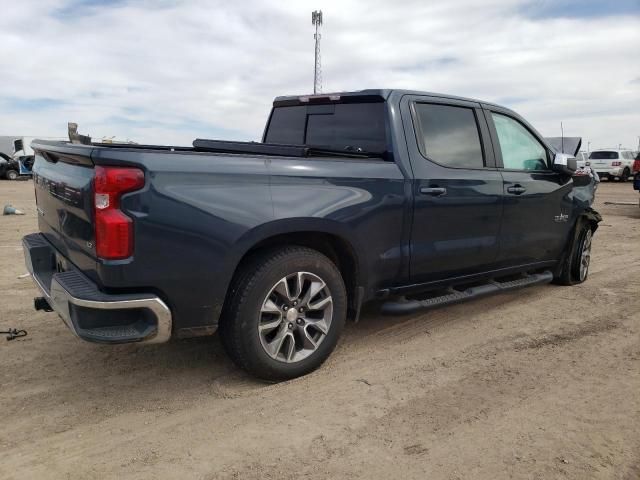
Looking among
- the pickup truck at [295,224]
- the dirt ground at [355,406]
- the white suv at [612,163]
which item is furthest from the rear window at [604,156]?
the dirt ground at [355,406]

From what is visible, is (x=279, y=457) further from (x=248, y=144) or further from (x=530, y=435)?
(x=248, y=144)

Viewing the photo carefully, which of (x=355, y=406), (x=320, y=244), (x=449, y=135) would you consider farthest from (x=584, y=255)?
(x=355, y=406)

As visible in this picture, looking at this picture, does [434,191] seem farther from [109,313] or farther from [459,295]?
[109,313]

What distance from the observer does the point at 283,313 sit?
10.9 feet

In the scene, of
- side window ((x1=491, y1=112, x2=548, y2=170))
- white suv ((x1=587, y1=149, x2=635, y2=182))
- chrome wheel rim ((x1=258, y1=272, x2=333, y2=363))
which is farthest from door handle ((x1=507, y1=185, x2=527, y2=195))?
white suv ((x1=587, y1=149, x2=635, y2=182))

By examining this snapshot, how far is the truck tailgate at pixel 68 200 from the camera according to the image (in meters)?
2.84

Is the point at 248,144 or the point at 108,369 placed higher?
the point at 248,144

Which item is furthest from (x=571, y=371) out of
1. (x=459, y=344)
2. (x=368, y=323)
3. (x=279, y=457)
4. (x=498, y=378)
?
(x=279, y=457)

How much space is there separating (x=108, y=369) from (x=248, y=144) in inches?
74.0

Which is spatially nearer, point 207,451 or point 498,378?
point 207,451

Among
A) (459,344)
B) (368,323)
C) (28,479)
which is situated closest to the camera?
(28,479)

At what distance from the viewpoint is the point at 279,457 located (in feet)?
8.56

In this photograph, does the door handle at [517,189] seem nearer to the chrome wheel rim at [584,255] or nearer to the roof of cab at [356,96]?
the roof of cab at [356,96]

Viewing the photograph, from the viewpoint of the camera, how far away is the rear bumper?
2756 mm
